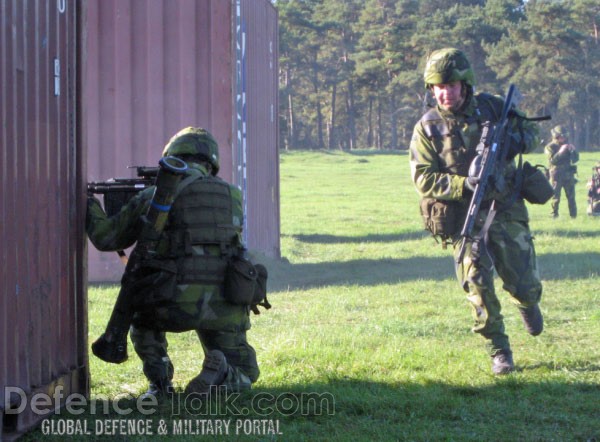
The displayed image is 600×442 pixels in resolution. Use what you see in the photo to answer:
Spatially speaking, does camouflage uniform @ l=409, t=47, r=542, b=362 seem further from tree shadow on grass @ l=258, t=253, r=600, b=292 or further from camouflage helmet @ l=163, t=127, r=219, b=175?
tree shadow on grass @ l=258, t=253, r=600, b=292

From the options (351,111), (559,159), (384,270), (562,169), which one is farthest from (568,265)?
(351,111)

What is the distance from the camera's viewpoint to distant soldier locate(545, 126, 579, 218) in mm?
21016

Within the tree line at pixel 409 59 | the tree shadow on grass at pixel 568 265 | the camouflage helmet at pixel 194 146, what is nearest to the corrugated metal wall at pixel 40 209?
the camouflage helmet at pixel 194 146

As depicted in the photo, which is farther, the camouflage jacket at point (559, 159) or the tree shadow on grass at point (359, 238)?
the camouflage jacket at point (559, 159)

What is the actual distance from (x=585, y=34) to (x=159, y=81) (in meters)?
48.6

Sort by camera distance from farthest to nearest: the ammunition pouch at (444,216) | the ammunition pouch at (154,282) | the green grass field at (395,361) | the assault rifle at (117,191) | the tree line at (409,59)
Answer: the tree line at (409,59) → the ammunition pouch at (444,216) → the assault rifle at (117,191) → the ammunition pouch at (154,282) → the green grass field at (395,361)

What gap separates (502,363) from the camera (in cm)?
637

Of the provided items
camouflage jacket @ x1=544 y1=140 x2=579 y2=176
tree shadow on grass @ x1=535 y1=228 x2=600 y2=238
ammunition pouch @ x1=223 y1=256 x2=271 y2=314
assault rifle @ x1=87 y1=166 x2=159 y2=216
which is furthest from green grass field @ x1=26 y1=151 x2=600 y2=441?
camouflage jacket @ x1=544 y1=140 x2=579 y2=176

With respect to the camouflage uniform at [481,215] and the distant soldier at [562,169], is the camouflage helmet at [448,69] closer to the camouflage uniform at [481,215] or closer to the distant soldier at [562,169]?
the camouflage uniform at [481,215]

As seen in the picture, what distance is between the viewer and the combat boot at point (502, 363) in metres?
6.32

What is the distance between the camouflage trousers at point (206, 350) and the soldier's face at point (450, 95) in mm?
2130

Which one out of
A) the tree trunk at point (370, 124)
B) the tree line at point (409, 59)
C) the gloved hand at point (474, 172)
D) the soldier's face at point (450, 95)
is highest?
the tree line at point (409, 59)

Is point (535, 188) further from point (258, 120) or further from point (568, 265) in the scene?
point (258, 120)

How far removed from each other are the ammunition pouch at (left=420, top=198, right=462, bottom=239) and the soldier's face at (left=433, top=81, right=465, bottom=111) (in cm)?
63
